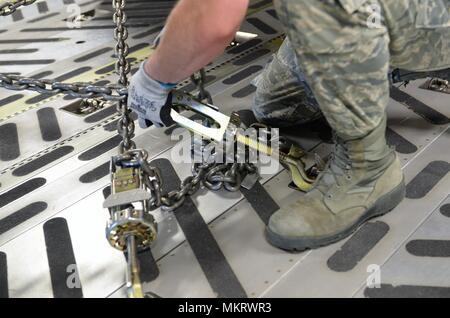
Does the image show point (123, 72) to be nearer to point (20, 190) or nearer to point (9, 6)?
point (20, 190)

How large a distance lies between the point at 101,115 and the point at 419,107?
1.33 m

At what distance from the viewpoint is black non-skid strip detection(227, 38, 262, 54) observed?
2.71m

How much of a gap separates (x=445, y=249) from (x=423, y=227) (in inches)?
3.9

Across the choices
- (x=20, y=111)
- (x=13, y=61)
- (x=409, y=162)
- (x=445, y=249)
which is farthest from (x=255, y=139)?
(x=13, y=61)

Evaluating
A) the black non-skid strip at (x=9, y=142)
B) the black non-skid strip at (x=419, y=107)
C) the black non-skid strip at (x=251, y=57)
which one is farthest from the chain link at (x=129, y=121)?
the black non-skid strip at (x=251, y=57)

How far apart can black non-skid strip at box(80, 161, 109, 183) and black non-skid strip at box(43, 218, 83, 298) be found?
8.6 inches

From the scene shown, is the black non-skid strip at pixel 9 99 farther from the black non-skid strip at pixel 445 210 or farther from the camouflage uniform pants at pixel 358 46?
the black non-skid strip at pixel 445 210

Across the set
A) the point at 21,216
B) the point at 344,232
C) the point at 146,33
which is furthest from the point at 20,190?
the point at 146,33

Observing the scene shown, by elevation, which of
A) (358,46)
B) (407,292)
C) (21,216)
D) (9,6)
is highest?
(9,6)

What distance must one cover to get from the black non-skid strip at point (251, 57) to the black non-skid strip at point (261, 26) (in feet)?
0.89

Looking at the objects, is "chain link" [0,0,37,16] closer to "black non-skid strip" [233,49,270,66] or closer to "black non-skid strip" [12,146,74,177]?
"black non-skid strip" [12,146,74,177]

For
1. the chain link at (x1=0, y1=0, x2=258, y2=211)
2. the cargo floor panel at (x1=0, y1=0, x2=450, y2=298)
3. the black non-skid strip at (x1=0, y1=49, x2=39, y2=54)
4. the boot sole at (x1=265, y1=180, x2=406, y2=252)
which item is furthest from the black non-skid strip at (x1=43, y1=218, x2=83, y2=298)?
the black non-skid strip at (x1=0, y1=49, x2=39, y2=54)

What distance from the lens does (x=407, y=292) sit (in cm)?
132

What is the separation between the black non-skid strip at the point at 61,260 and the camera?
141 cm
